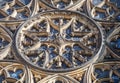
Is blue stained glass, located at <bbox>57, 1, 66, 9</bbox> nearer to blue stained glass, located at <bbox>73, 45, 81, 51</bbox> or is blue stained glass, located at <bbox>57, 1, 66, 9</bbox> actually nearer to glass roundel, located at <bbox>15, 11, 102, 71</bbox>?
glass roundel, located at <bbox>15, 11, 102, 71</bbox>

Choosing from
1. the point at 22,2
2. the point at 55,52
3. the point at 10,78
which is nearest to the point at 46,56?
the point at 55,52

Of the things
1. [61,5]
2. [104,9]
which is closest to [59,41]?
[61,5]

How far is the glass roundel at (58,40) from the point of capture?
1877cm

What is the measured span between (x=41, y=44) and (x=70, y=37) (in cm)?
107

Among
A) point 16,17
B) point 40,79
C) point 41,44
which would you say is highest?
point 16,17

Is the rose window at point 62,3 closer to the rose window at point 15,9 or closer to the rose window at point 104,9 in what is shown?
the rose window at point 104,9

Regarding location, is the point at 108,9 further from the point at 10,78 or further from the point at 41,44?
the point at 10,78

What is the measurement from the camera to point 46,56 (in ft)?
62.0

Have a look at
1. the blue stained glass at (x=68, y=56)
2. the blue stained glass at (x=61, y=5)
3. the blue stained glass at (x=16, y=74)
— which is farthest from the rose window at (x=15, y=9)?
the blue stained glass at (x=16, y=74)

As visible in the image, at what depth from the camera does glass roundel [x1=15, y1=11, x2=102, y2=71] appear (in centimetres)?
1877

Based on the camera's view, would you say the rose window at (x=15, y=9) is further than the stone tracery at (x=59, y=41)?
Yes

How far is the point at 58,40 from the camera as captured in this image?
19.4 meters

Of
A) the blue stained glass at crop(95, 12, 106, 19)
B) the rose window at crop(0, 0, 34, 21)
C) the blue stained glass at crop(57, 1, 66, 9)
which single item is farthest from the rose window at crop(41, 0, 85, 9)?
the blue stained glass at crop(95, 12, 106, 19)

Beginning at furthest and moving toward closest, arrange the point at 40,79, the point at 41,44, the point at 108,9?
the point at 108,9 < the point at 41,44 < the point at 40,79
